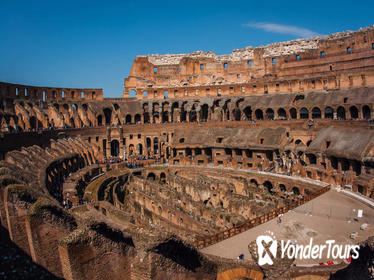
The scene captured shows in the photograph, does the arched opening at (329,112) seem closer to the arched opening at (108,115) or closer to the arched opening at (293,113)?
the arched opening at (293,113)

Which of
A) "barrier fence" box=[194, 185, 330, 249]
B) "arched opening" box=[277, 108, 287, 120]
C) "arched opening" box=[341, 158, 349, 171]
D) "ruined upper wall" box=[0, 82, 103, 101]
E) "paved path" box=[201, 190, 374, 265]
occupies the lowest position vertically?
"paved path" box=[201, 190, 374, 265]

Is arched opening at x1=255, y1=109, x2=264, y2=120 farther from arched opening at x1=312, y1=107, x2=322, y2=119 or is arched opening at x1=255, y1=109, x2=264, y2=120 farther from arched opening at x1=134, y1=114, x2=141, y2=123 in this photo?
arched opening at x1=134, y1=114, x2=141, y2=123

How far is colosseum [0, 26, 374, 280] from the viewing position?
373 inches

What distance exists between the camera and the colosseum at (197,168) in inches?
373

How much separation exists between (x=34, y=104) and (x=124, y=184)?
18564 mm

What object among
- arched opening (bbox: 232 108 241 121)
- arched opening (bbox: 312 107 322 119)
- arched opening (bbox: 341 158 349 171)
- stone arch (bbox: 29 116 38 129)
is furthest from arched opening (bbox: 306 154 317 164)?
stone arch (bbox: 29 116 38 129)

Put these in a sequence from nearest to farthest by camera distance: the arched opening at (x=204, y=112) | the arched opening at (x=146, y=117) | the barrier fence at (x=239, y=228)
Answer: the barrier fence at (x=239, y=228) < the arched opening at (x=204, y=112) < the arched opening at (x=146, y=117)

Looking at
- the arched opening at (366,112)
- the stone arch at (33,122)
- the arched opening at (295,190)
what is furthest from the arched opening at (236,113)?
the stone arch at (33,122)

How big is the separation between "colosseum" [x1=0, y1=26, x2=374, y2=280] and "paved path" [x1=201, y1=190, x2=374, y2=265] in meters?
0.12

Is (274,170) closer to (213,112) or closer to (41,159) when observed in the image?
(213,112)

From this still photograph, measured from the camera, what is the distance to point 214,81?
54562 mm

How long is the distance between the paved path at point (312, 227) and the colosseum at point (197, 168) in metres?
0.12

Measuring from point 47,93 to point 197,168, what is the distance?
Result: 2549 cm

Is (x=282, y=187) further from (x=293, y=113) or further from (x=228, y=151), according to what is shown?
(x=293, y=113)
